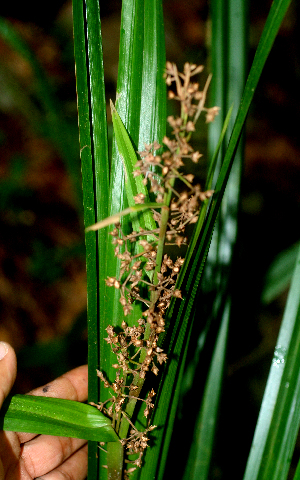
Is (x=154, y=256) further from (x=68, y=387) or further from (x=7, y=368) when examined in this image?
(x=68, y=387)

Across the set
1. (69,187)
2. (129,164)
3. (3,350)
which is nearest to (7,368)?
(3,350)

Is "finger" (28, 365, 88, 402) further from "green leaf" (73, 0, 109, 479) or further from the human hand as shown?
"green leaf" (73, 0, 109, 479)

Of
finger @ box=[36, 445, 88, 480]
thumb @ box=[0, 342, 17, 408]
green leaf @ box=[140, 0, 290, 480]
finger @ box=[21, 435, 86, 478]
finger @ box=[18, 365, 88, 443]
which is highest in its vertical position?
green leaf @ box=[140, 0, 290, 480]

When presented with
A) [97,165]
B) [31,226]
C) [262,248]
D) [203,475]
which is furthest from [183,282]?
[31,226]

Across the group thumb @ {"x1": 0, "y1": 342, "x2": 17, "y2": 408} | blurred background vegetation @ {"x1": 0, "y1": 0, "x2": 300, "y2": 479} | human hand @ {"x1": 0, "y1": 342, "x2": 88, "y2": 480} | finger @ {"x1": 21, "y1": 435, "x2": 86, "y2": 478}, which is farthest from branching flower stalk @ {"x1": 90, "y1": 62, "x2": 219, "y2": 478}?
blurred background vegetation @ {"x1": 0, "y1": 0, "x2": 300, "y2": 479}

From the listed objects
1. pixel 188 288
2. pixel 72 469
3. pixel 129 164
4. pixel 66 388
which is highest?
pixel 129 164

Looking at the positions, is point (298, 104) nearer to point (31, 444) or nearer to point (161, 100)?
point (161, 100)
